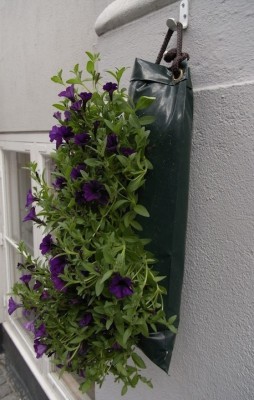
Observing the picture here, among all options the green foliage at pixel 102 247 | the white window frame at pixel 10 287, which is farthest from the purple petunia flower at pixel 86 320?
the white window frame at pixel 10 287

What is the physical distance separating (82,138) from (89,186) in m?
0.16

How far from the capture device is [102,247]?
991 mm

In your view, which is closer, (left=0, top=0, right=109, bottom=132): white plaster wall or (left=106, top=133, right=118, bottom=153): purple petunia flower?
(left=106, top=133, right=118, bottom=153): purple petunia flower

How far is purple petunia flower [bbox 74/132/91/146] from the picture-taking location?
40.3 inches

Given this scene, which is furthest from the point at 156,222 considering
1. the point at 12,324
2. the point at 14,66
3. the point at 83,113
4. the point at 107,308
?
the point at 12,324

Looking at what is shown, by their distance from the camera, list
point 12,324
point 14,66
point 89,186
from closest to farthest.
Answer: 1. point 89,186
2. point 14,66
3. point 12,324

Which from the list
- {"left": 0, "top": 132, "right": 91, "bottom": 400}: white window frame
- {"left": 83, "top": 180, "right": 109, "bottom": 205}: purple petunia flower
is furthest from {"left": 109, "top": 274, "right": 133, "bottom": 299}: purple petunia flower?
{"left": 0, "top": 132, "right": 91, "bottom": 400}: white window frame

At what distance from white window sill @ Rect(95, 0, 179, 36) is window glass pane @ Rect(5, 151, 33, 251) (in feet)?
6.58

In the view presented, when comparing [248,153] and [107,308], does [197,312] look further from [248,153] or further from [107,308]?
[248,153]

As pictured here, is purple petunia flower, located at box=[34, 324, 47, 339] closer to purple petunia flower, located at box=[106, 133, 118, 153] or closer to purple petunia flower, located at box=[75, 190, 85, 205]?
purple petunia flower, located at box=[75, 190, 85, 205]

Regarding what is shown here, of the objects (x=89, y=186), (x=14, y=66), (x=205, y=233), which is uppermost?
(x=14, y=66)

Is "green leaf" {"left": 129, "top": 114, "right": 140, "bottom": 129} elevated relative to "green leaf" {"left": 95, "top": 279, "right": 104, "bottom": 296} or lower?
elevated

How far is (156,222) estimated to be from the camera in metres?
1.07

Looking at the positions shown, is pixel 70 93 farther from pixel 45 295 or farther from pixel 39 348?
pixel 39 348
